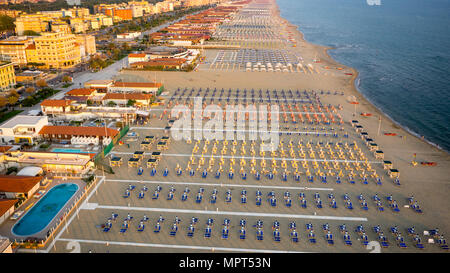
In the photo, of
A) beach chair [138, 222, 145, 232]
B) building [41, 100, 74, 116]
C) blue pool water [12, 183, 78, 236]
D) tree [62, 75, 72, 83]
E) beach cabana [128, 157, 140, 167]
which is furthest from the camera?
tree [62, 75, 72, 83]

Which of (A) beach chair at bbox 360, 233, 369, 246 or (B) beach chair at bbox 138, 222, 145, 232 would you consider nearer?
(A) beach chair at bbox 360, 233, 369, 246

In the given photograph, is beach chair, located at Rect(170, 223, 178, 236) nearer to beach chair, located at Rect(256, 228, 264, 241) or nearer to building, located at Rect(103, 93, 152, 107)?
beach chair, located at Rect(256, 228, 264, 241)

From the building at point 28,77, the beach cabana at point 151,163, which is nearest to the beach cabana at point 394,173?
the beach cabana at point 151,163

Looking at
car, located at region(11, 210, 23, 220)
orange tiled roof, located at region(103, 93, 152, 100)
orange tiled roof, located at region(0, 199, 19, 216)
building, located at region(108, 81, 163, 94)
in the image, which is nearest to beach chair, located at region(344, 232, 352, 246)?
car, located at region(11, 210, 23, 220)

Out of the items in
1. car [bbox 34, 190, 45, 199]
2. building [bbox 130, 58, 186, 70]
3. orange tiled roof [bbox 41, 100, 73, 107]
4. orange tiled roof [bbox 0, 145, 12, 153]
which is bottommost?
car [bbox 34, 190, 45, 199]

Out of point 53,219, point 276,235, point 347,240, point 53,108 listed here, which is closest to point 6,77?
point 53,108

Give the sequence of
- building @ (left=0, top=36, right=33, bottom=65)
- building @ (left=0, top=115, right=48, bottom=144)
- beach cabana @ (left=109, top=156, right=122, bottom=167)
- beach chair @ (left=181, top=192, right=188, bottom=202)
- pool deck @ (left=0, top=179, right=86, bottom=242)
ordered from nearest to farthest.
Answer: pool deck @ (left=0, top=179, right=86, bottom=242) → beach chair @ (left=181, top=192, right=188, bottom=202) → beach cabana @ (left=109, top=156, right=122, bottom=167) → building @ (left=0, top=115, right=48, bottom=144) → building @ (left=0, top=36, right=33, bottom=65)

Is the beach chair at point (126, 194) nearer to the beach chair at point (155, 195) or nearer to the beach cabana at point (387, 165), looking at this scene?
the beach chair at point (155, 195)

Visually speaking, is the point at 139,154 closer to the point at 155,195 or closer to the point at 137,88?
the point at 155,195
